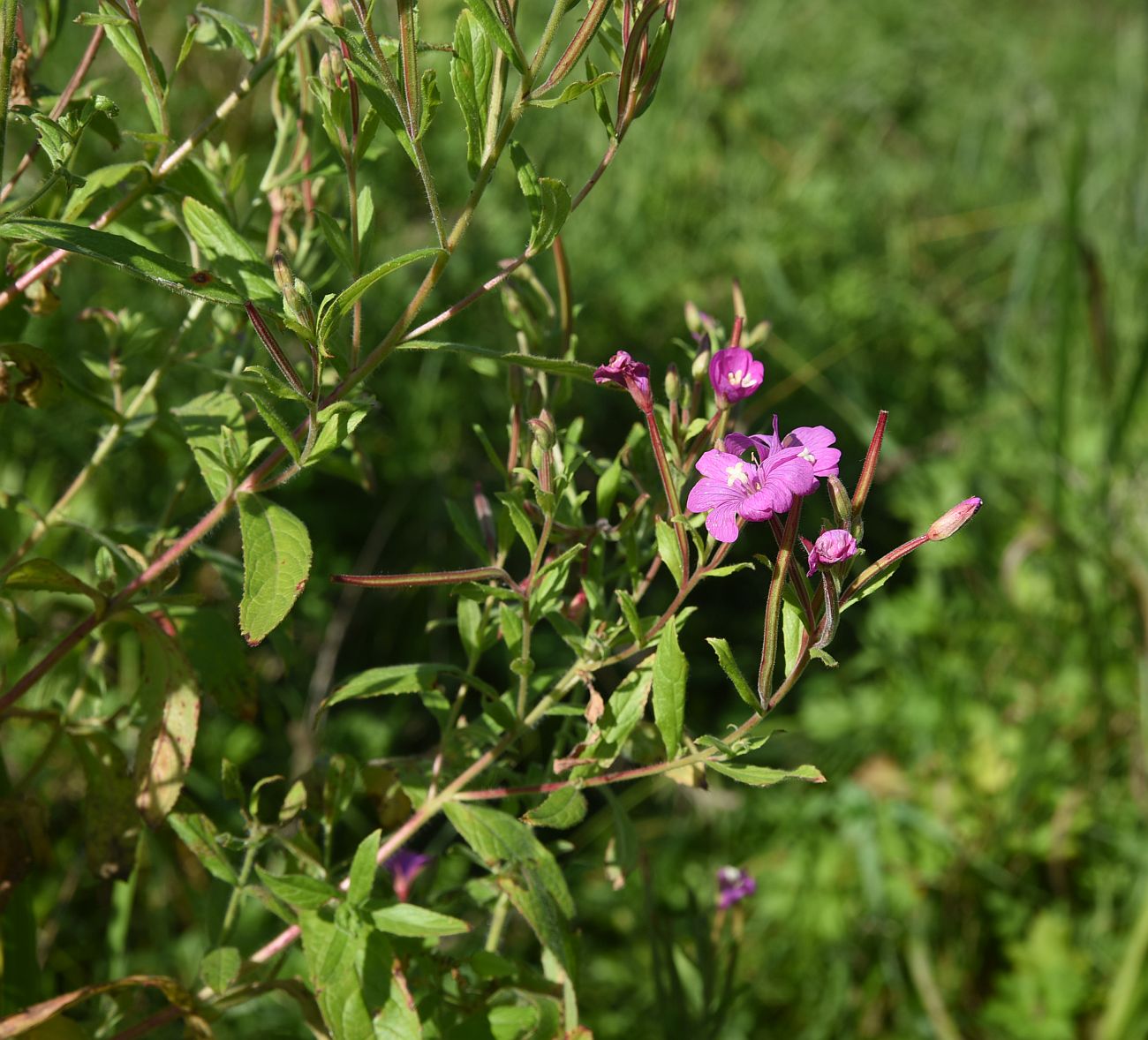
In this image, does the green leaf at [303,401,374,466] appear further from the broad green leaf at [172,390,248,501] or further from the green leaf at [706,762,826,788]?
the green leaf at [706,762,826,788]

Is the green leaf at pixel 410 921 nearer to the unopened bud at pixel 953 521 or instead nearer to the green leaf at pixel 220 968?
the green leaf at pixel 220 968

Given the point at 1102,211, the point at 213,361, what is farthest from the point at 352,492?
the point at 1102,211

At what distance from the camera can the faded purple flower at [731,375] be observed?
2.94 ft

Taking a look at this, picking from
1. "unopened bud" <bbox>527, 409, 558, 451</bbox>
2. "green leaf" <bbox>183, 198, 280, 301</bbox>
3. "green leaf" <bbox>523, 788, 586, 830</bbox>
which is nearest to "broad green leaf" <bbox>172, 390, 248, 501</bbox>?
"green leaf" <bbox>183, 198, 280, 301</bbox>

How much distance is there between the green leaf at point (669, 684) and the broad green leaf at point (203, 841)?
401mm

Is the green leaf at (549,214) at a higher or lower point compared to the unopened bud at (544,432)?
higher

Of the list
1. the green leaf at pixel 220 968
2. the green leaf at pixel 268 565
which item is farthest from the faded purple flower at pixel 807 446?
the green leaf at pixel 220 968

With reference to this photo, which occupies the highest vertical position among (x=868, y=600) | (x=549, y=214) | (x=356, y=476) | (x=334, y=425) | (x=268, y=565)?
(x=549, y=214)

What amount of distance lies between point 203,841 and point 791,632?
1.72 feet

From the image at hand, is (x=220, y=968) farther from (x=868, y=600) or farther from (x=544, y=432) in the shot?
(x=868, y=600)

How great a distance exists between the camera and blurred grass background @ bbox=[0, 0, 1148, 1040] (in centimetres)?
204

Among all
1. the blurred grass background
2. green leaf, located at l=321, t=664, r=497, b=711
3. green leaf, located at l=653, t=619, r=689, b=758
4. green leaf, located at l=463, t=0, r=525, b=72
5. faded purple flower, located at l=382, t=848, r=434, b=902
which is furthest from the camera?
the blurred grass background

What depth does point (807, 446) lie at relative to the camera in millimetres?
849

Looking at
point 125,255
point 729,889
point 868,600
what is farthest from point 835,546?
point 868,600
